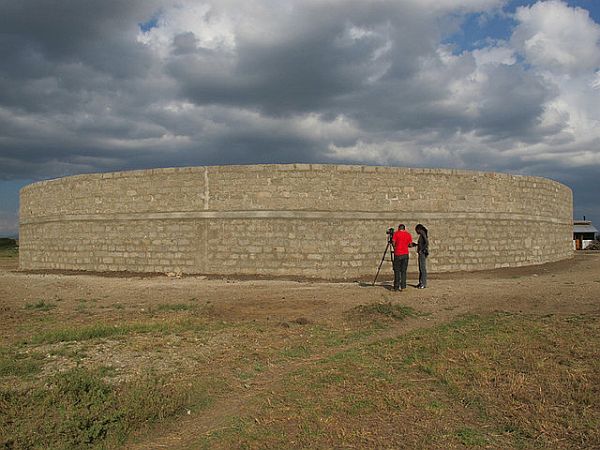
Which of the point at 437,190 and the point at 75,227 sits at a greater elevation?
the point at 437,190

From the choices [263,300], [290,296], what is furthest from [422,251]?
[263,300]

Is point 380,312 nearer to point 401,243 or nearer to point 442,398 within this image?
point 401,243

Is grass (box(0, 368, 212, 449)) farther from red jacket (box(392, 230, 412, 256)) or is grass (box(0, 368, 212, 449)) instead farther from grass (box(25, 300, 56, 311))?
red jacket (box(392, 230, 412, 256))

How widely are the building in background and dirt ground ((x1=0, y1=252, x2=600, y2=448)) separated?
28.7m

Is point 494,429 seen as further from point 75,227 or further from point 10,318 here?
point 75,227

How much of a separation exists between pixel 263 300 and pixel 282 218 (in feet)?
16.2

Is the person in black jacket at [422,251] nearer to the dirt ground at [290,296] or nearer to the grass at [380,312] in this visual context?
the dirt ground at [290,296]

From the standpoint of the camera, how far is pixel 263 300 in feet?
32.4

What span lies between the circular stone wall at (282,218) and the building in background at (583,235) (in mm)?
25970

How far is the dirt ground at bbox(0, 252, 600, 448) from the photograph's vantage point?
7.46m

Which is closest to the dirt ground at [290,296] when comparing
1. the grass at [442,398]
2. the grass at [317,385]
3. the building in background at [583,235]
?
the grass at [317,385]

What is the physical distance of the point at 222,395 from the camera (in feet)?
15.3

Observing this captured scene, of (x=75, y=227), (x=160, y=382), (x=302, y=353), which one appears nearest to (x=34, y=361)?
(x=160, y=382)

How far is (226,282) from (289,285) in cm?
187
